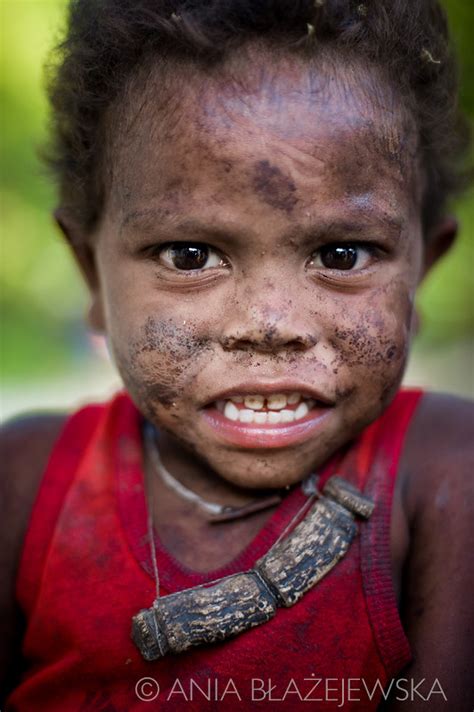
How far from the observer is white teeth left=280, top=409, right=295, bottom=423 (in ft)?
5.00

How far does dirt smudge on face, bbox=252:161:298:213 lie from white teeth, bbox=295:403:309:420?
408 mm

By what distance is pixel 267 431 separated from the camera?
1521 millimetres

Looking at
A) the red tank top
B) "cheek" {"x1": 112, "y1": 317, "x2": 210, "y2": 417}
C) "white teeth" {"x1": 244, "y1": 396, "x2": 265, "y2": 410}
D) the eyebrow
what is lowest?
the red tank top

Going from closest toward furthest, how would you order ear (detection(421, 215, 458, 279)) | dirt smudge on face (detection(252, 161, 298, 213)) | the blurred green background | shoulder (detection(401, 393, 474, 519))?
1. dirt smudge on face (detection(252, 161, 298, 213))
2. shoulder (detection(401, 393, 474, 519))
3. ear (detection(421, 215, 458, 279))
4. the blurred green background

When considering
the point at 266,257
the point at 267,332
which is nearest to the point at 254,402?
the point at 267,332

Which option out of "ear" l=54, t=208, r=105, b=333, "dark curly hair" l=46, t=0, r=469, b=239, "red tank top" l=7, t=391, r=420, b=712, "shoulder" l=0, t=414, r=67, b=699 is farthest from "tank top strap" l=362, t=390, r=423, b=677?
"shoulder" l=0, t=414, r=67, b=699

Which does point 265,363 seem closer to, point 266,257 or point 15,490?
point 266,257

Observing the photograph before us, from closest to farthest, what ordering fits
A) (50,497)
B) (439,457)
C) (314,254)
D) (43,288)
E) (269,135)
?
(269,135), (314,254), (439,457), (50,497), (43,288)

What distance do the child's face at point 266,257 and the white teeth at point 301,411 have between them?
1cm

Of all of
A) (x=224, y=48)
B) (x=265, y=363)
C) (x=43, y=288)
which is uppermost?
(x=43, y=288)

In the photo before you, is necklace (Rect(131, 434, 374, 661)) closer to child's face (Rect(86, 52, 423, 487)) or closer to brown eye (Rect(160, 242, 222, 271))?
child's face (Rect(86, 52, 423, 487))

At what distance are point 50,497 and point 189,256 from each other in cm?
75

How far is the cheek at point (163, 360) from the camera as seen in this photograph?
4.91ft

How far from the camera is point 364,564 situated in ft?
5.06
